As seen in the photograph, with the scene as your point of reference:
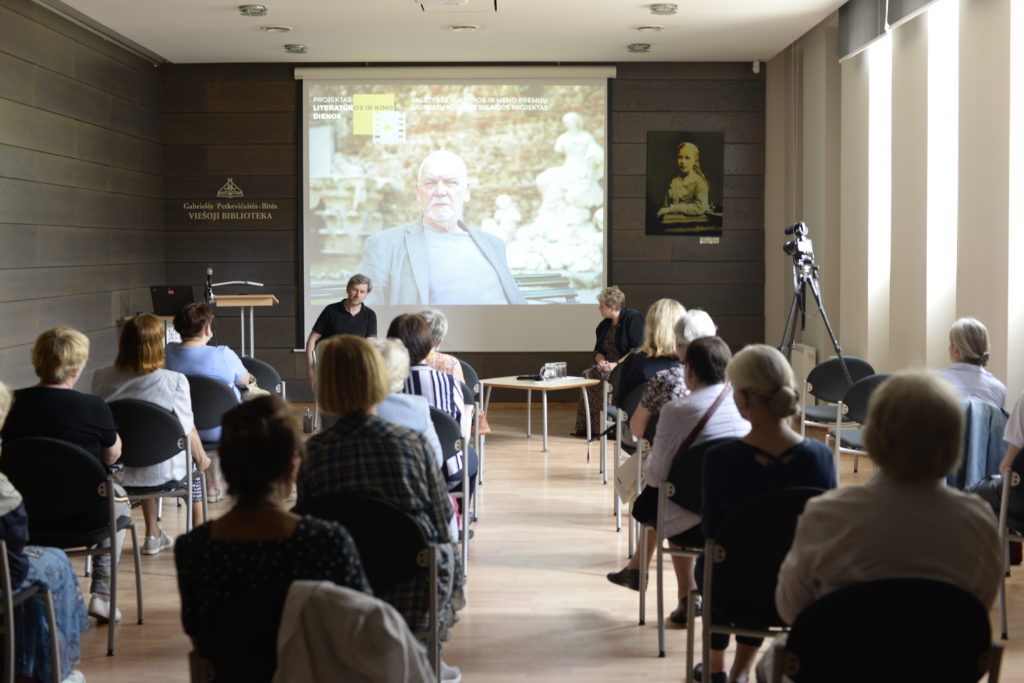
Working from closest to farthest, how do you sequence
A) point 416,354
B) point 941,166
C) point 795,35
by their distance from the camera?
point 416,354, point 941,166, point 795,35

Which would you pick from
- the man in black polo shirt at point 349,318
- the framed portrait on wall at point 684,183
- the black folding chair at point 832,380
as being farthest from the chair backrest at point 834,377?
the framed portrait on wall at point 684,183

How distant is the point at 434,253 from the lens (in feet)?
33.3

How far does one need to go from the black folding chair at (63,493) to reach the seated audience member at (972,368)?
3299 mm

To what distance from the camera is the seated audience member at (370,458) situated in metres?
2.65

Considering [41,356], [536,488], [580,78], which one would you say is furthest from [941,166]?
→ [41,356]

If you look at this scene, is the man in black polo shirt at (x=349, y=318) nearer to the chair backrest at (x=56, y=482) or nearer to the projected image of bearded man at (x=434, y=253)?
the projected image of bearded man at (x=434, y=253)

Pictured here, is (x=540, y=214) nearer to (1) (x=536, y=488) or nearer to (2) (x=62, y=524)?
(1) (x=536, y=488)

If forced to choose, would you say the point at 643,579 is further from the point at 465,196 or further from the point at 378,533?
the point at 465,196

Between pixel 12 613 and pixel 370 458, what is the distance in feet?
3.45

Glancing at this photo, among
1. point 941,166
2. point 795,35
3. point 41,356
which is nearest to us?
point 41,356

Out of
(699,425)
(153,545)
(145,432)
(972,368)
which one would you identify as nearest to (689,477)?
(699,425)

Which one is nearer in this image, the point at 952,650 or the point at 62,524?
the point at 952,650

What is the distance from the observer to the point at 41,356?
3.75 m

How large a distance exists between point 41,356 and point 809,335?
7.08 meters
